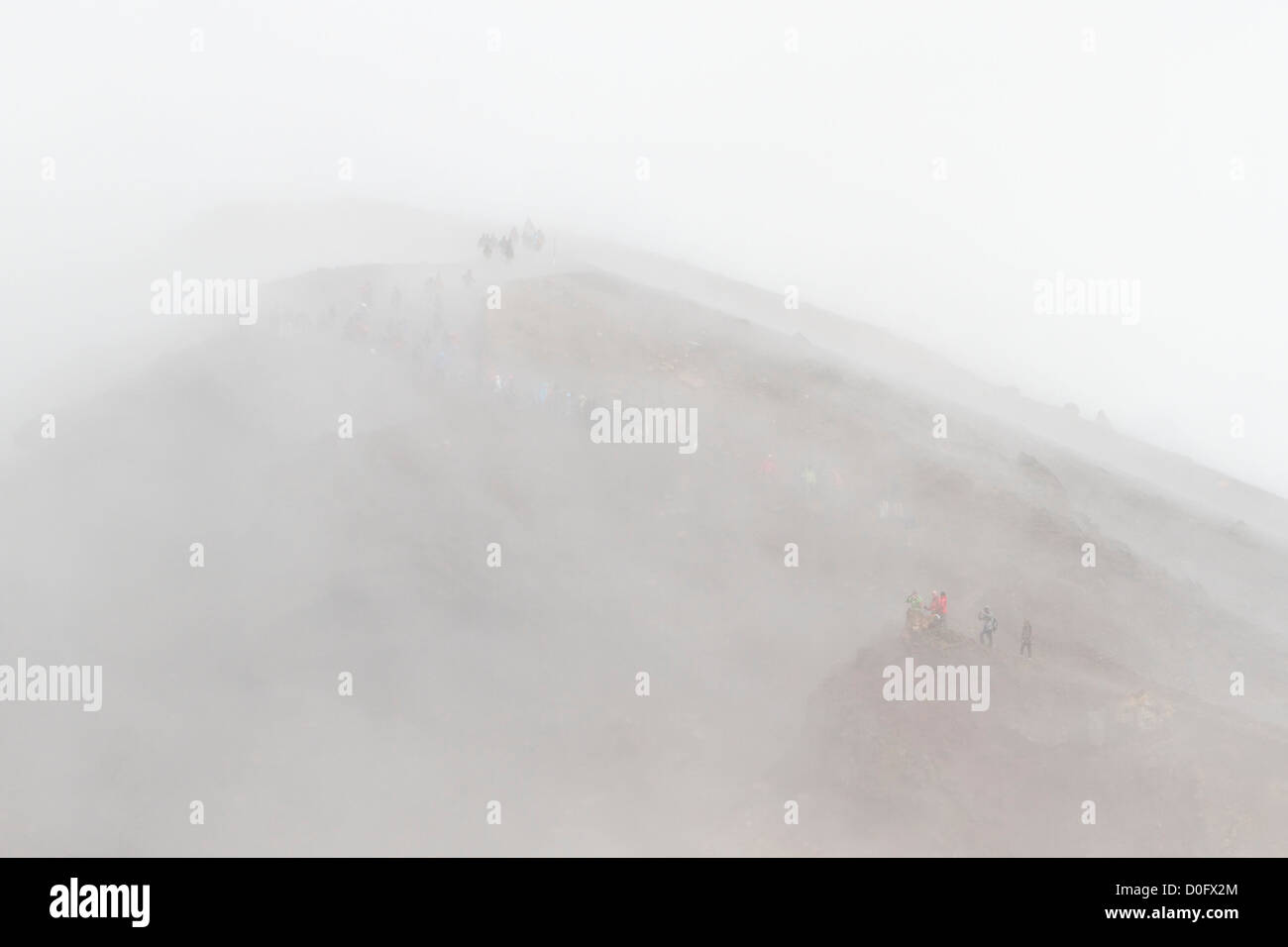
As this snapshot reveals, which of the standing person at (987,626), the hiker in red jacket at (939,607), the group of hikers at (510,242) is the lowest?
the standing person at (987,626)

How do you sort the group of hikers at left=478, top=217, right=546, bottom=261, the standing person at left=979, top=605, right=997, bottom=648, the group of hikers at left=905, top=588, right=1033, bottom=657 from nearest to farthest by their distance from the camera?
the standing person at left=979, top=605, right=997, bottom=648 → the group of hikers at left=905, top=588, right=1033, bottom=657 → the group of hikers at left=478, top=217, right=546, bottom=261

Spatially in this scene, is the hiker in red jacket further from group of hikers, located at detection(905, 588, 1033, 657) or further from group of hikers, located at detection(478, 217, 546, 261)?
group of hikers, located at detection(478, 217, 546, 261)

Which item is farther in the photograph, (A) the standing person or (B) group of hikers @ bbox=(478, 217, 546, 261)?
(B) group of hikers @ bbox=(478, 217, 546, 261)

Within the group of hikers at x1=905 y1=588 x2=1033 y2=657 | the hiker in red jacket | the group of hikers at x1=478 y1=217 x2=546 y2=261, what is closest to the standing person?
the group of hikers at x1=905 y1=588 x2=1033 y2=657

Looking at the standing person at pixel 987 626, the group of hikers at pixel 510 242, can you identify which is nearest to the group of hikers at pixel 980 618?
the standing person at pixel 987 626

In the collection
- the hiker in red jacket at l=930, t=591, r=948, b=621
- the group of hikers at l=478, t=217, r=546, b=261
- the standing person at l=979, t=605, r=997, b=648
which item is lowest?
the standing person at l=979, t=605, r=997, b=648

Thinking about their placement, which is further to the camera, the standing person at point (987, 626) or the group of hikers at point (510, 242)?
the group of hikers at point (510, 242)

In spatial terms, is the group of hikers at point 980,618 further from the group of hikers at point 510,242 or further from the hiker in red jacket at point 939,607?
the group of hikers at point 510,242

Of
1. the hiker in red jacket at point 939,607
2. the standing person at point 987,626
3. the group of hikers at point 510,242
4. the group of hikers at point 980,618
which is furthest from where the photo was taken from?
the group of hikers at point 510,242

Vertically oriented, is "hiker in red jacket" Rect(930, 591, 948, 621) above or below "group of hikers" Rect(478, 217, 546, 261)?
below

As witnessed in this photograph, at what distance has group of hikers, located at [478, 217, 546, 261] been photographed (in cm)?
5709

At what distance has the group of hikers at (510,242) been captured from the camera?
5709 centimetres

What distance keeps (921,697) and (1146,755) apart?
6601 millimetres

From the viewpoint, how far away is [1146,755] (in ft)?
99.9
